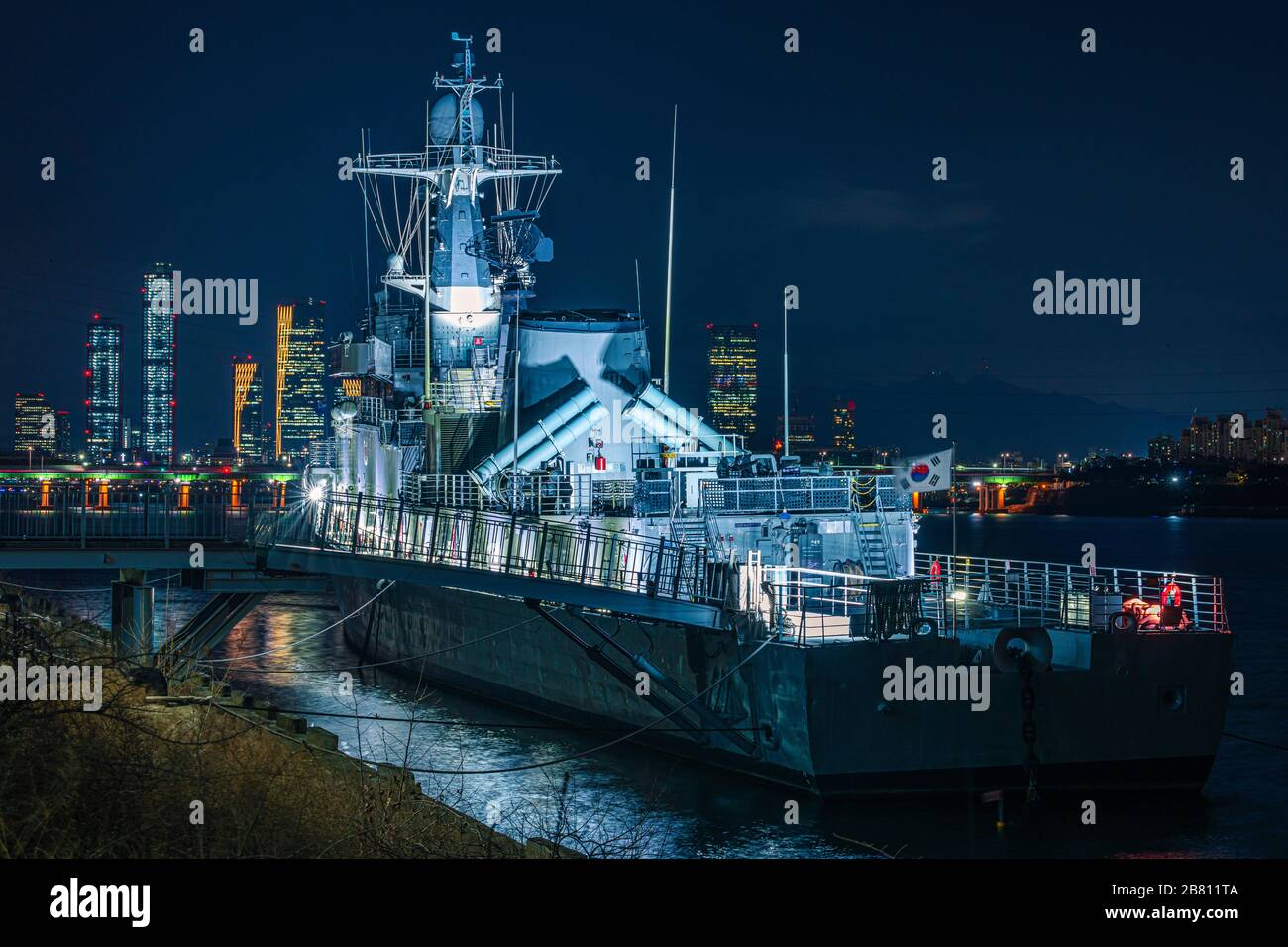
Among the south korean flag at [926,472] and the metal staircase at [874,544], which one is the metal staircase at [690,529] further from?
the south korean flag at [926,472]

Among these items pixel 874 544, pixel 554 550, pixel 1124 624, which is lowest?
pixel 1124 624

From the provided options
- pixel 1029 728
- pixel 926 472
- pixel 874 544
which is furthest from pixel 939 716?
pixel 874 544

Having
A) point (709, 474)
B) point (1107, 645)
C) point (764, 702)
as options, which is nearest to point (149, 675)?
point (764, 702)

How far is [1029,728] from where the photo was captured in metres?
21.8

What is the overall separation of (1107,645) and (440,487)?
17.9 metres

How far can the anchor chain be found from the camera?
21.6 m

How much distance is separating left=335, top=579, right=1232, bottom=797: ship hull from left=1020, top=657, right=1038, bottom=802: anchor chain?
0.18 ft

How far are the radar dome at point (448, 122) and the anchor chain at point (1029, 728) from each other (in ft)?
91.1

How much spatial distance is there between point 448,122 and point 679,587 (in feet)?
75.1

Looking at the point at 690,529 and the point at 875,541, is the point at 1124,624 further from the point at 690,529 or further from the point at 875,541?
the point at 690,529

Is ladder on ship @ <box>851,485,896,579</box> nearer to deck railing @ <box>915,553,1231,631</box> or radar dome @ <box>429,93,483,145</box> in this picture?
deck railing @ <box>915,553,1231,631</box>

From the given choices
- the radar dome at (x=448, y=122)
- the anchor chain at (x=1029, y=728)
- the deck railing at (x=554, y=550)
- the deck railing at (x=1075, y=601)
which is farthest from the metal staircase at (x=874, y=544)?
the radar dome at (x=448, y=122)

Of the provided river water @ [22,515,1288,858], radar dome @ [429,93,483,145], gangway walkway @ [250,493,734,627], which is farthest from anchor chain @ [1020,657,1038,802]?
radar dome @ [429,93,483,145]
